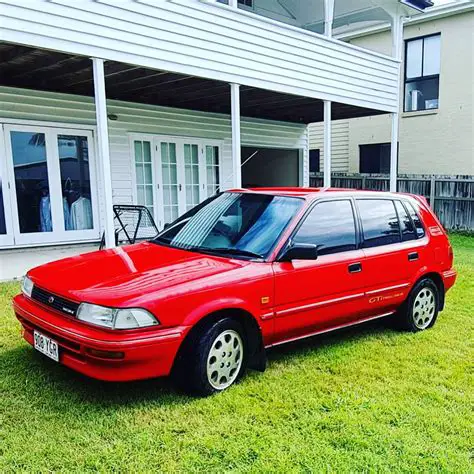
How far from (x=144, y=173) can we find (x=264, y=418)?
7.63 metres

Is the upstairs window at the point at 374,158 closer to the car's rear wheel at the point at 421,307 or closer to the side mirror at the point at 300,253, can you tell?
the car's rear wheel at the point at 421,307

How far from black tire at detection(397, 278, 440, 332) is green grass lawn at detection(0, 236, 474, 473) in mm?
646

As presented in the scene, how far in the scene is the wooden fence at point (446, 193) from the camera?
13.6 metres

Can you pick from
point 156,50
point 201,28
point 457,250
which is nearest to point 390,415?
point 156,50

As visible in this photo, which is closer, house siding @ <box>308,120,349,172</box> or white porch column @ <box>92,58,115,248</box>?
white porch column @ <box>92,58,115,248</box>

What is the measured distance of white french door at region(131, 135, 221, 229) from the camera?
9.95 metres

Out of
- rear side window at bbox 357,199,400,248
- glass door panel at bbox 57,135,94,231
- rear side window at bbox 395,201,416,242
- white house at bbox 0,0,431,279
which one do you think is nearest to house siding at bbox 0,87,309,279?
white house at bbox 0,0,431,279

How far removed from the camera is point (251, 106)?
36.4 feet

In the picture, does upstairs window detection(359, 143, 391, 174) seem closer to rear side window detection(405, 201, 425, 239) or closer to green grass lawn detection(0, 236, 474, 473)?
rear side window detection(405, 201, 425, 239)

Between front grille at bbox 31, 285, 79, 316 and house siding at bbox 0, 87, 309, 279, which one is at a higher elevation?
house siding at bbox 0, 87, 309, 279

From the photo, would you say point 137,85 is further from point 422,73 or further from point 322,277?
point 422,73

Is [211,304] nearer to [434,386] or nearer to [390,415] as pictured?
[390,415]

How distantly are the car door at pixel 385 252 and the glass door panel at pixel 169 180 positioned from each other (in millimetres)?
6308

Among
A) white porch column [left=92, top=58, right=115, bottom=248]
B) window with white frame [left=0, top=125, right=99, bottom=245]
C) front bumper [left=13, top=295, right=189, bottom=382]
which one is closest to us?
front bumper [left=13, top=295, right=189, bottom=382]
